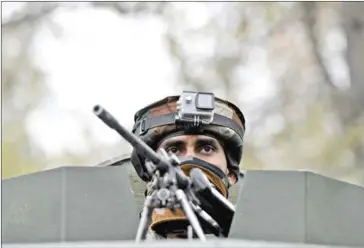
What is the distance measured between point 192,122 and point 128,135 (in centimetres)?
128

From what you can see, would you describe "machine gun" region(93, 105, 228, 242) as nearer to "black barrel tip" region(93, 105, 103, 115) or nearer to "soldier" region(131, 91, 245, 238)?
"black barrel tip" region(93, 105, 103, 115)

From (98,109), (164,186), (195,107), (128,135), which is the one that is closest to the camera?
(98,109)

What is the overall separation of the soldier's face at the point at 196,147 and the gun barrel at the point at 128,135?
3.88 ft

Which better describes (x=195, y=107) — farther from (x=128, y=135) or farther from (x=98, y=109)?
(x=98, y=109)

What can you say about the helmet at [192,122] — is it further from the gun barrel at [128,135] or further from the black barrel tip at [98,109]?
the black barrel tip at [98,109]

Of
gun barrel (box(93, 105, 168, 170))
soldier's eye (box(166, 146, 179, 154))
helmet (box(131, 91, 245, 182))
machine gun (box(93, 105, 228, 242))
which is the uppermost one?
helmet (box(131, 91, 245, 182))

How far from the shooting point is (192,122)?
17.2 feet

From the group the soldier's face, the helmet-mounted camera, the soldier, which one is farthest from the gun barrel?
the soldier's face

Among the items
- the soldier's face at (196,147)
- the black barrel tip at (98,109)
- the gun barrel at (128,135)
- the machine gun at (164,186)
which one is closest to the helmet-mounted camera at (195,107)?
the soldier's face at (196,147)

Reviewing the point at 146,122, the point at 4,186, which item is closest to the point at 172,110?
the point at 146,122

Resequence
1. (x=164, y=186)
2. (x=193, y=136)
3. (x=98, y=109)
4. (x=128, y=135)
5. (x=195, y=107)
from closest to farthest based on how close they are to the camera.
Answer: (x=98, y=109) < (x=128, y=135) < (x=164, y=186) < (x=195, y=107) < (x=193, y=136)

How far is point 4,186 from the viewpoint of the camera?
408 centimetres

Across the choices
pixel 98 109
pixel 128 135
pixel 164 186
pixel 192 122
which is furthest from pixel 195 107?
pixel 98 109

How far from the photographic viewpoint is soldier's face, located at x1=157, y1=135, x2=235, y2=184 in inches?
210
